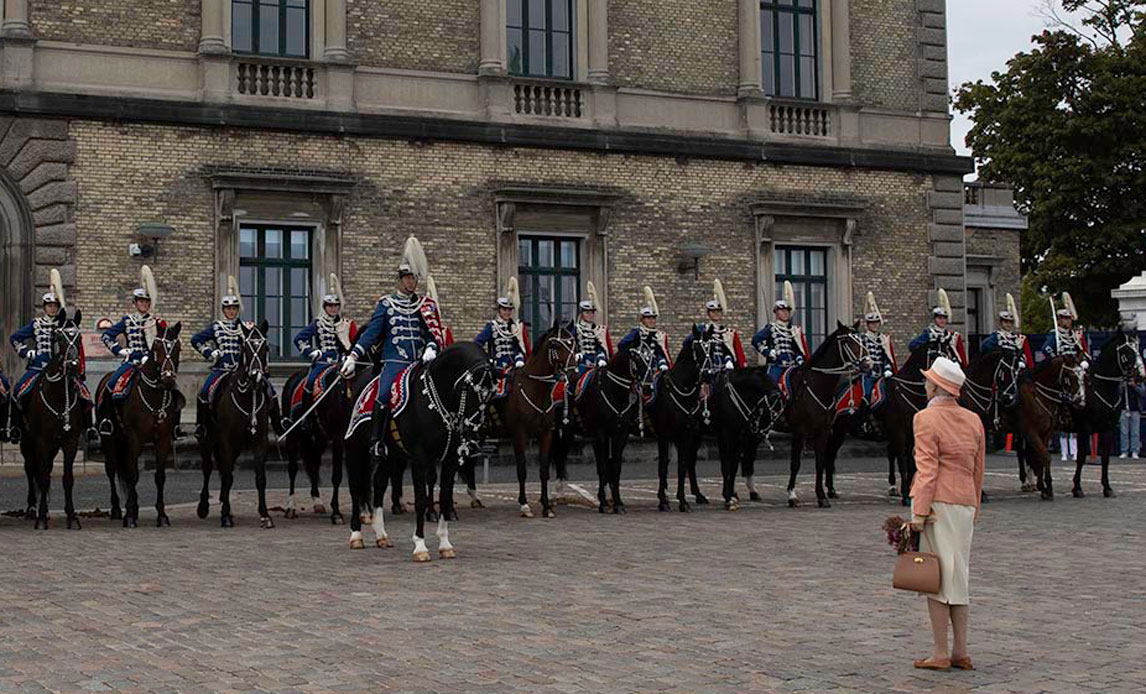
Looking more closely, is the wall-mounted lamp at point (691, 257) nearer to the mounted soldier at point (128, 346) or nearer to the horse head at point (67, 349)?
the mounted soldier at point (128, 346)

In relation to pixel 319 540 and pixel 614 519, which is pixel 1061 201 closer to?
pixel 614 519

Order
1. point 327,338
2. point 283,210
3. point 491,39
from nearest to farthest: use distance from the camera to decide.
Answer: point 327,338 < point 283,210 < point 491,39

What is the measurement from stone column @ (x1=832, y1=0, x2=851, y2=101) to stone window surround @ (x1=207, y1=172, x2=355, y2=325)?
33.1 feet

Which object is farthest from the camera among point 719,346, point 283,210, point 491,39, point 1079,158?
Answer: point 1079,158

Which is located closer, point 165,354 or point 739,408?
point 165,354

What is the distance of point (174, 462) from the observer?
23828 millimetres

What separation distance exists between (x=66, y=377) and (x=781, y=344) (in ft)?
29.1

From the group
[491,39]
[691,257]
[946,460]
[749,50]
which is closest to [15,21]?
[491,39]

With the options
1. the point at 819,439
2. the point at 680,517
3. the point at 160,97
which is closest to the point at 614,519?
the point at 680,517

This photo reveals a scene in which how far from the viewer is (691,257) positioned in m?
27.9

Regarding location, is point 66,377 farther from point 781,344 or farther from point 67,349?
point 781,344

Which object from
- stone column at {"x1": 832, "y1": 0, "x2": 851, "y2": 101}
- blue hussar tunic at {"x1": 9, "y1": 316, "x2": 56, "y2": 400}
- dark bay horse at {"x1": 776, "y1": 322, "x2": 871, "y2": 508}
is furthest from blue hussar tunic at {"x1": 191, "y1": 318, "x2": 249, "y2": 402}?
stone column at {"x1": 832, "y1": 0, "x2": 851, "y2": 101}

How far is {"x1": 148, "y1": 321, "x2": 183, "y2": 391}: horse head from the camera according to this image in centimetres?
1595

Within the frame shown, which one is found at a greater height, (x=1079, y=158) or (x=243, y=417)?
(x=1079, y=158)
